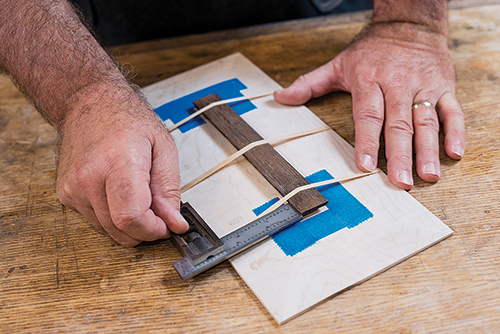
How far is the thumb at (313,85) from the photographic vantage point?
144 cm

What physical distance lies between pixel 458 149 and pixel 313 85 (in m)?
0.55

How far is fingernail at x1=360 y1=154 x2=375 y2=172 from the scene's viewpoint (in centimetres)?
117

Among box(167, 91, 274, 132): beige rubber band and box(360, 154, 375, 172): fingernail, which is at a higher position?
box(167, 91, 274, 132): beige rubber band

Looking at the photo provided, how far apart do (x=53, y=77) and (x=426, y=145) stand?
1155 mm

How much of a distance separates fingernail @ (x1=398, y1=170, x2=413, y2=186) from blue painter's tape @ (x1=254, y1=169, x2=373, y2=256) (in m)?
0.15

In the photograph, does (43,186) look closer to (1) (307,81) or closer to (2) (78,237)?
(2) (78,237)

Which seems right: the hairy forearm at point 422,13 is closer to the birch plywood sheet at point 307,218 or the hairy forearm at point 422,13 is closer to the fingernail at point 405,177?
the birch plywood sheet at point 307,218

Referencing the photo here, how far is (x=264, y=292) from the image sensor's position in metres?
0.91

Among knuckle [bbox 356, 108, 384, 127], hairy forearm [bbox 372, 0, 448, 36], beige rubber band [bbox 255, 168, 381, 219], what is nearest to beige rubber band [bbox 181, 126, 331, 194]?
knuckle [bbox 356, 108, 384, 127]

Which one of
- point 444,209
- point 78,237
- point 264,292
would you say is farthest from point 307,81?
point 78,237

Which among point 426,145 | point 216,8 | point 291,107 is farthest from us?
point 216,8

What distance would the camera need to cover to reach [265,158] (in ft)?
4.01

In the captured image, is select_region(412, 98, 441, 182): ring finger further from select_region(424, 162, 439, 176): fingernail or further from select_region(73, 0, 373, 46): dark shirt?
select_region(73, 0, 373, 46): dark shirt

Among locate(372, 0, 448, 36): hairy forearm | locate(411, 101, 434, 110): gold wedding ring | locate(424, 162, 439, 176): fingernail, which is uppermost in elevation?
locate(372, 0, 448, 36): hairy forearm
